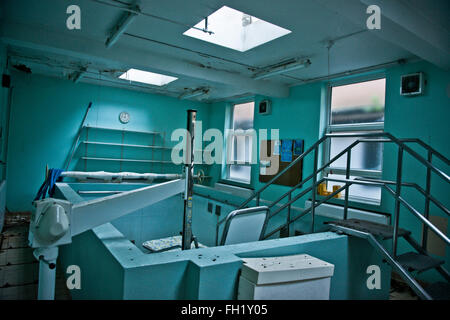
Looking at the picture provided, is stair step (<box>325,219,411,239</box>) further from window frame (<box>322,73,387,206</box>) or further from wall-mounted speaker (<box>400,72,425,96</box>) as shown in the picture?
wall-mounted speaker (<box>400,72,425,96</box>)

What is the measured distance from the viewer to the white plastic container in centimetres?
145

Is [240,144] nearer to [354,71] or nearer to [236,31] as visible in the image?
[354,71]

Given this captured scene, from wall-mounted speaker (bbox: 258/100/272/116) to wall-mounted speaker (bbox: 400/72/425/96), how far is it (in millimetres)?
2455

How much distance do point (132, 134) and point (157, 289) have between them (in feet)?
19.0

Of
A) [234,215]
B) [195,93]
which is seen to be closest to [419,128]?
[234,215]

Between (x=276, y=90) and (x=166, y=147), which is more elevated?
(x=276, y=90)

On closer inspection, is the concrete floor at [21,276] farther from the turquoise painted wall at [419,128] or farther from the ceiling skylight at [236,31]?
the ceiling skylight at [236,31]

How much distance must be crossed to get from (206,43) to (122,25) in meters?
0.98

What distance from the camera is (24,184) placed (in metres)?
5.69

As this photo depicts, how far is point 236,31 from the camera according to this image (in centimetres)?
364

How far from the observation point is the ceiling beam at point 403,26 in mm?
2086

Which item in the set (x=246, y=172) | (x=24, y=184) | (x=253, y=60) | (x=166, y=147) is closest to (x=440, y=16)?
(x=253, y=60)

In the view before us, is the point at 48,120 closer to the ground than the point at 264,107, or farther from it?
closer to the ground
